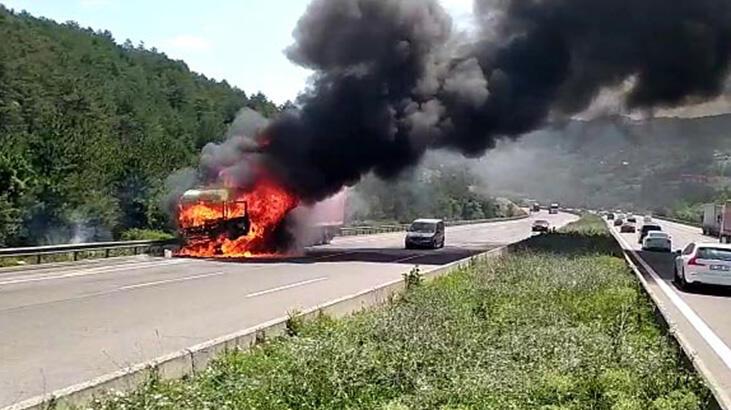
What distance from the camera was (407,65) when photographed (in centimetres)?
4122

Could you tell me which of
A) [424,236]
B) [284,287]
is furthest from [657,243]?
[284,287]

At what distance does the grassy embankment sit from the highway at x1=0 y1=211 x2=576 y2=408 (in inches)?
78.7

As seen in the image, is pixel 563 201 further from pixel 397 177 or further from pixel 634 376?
pixel 634 376

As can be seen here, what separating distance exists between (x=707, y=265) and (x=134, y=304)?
14218 millimetres

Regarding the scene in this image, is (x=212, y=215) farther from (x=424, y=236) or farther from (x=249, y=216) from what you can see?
(x=424, y=236)

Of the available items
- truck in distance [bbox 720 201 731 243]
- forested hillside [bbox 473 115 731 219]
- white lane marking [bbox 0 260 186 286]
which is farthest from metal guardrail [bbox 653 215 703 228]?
white lane marking [bbox 0 260 186 286]

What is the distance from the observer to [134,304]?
1697 centimetres

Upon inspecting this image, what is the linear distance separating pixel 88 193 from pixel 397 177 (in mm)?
14923

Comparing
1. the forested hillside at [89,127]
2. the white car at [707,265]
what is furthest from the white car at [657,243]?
the forested hillside at [89,127]

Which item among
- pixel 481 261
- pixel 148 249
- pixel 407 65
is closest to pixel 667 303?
pixel 481 261

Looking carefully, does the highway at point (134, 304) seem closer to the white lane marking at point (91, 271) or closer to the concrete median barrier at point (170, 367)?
the white lane marking at point (91, 271)

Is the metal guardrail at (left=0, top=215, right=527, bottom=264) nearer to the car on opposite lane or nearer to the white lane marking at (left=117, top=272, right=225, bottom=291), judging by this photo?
the white lane marking at (left=117, top=272, right=225, bottom=291)

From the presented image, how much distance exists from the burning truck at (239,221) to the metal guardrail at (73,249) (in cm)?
136

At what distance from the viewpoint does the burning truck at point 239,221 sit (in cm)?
3562
